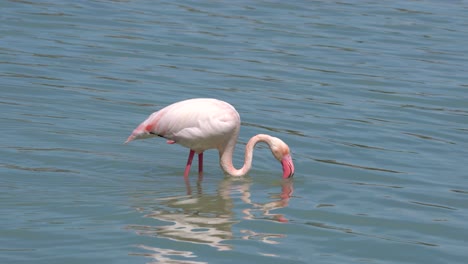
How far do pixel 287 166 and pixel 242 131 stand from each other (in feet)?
7.24

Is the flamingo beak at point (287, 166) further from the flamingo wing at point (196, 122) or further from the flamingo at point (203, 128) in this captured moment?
the flamingo wing at point (196, 122)

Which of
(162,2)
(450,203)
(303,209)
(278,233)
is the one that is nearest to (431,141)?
(450,203)

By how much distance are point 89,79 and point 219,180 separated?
4.32 m

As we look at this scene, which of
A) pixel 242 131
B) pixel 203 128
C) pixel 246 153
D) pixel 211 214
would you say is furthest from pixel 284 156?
pixel 242 131

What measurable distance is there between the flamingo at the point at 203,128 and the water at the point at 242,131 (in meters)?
0.29

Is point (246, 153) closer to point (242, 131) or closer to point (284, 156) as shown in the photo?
point (284, 156)

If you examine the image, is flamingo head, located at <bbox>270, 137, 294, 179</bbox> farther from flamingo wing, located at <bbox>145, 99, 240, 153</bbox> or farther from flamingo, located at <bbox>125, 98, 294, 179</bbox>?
flamingo wing, located at <bbox>145, 99, 240, 153</bbox>

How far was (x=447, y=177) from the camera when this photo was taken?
11109 mm

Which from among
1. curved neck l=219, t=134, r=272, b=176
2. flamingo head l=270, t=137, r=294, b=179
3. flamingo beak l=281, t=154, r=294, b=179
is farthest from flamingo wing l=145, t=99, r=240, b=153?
flamingo beak l=281, t=154, r=294, b=179

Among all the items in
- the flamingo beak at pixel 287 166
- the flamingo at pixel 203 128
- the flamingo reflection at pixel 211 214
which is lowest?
the flamingo reflection at pixel 211 214

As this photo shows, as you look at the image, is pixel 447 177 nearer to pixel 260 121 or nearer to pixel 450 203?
pixel 450 203

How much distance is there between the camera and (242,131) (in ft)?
42.0

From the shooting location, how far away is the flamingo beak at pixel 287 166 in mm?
10648

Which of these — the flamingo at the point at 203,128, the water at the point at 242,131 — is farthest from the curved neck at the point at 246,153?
the water at the point at 242,131
